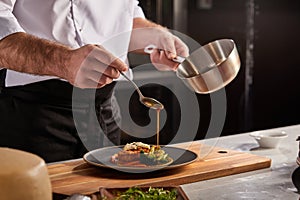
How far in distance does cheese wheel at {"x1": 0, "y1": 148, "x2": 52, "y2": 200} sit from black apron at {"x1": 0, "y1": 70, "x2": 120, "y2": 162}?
975 mm

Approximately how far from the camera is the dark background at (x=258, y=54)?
345 centimetres

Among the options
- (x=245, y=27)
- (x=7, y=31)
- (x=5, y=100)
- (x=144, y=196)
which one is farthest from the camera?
(x=245, y=27)

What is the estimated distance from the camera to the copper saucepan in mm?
1559

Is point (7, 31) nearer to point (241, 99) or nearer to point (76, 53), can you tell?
point (76, 53)

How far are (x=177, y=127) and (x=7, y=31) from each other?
1783 millimetres

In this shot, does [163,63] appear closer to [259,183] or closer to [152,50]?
[152,50]

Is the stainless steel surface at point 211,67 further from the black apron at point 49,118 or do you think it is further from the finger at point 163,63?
the black apron at point 49,118

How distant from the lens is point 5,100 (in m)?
1.89

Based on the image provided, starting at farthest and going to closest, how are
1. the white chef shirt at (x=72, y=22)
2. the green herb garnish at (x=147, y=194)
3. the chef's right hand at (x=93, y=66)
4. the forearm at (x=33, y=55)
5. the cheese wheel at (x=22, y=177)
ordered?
the white chef shirt at (x=72, y=22) < the forearm at (x=33, y=55) < the chef's right hand at (x=93, y=66) < the green herb garnish at (x=147, y=194) < the cheese wheel at (x=22, y=177)

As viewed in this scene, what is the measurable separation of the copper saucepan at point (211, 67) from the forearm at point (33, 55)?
32 cm

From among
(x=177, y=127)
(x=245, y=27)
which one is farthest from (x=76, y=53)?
(x=245, y=27)

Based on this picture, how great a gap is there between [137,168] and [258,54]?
2.20 m

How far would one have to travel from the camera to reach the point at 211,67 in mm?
1658

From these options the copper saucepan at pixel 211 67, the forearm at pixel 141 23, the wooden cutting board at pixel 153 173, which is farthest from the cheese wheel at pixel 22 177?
the forearm at pixel 141 23
